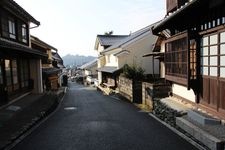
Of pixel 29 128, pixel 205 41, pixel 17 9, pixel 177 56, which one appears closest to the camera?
pixel 205 41

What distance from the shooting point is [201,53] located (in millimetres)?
10227

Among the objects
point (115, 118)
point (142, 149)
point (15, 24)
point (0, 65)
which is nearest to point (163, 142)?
point (142, 149)

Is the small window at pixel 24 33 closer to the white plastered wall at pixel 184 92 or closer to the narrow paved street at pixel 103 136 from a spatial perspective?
the narrow paved street at pixel 103 136

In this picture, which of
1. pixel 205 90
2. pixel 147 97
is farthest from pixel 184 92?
pixel 147 97

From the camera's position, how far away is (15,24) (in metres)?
20.7

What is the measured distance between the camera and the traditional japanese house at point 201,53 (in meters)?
8.77

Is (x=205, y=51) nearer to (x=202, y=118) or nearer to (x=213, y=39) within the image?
(x=213, y=39)

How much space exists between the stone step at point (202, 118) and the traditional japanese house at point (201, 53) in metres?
0.28

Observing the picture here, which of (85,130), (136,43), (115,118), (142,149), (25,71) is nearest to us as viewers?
(142,149)

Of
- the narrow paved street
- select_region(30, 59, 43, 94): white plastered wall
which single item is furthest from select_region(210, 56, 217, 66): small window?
select_region(30, 59, 43, 94): white plastered wall

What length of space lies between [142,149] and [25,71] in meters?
16.9

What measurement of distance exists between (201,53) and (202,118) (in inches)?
101

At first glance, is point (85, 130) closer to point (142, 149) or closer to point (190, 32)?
point (142, 149)

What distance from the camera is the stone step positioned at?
29.2 feet
